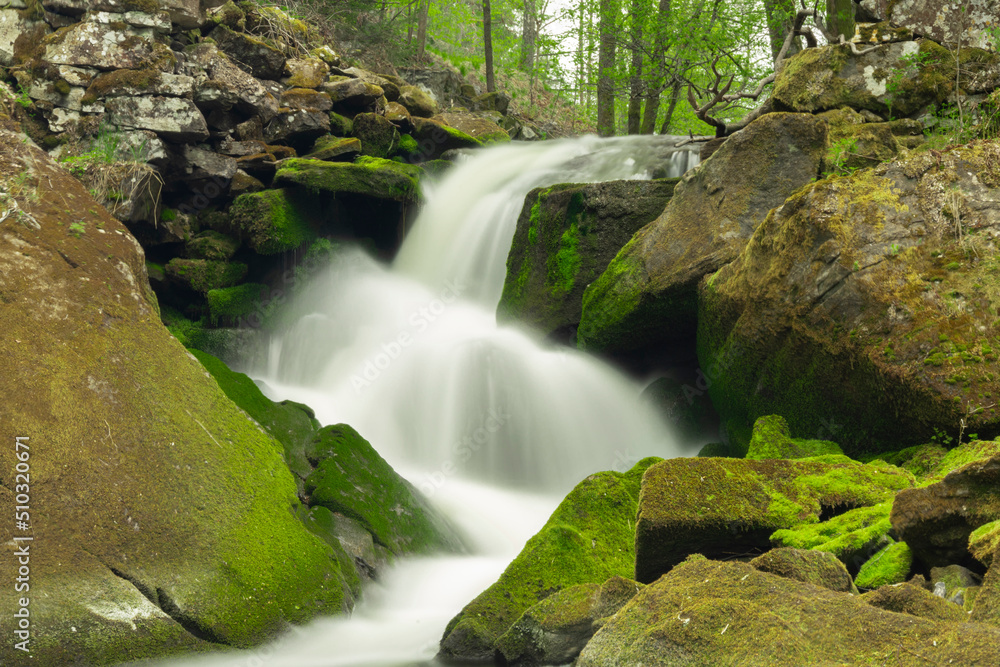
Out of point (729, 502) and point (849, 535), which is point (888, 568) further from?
point (729, 502)

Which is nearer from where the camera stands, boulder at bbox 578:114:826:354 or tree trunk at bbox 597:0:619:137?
boulder at bbox 578:114:826:354

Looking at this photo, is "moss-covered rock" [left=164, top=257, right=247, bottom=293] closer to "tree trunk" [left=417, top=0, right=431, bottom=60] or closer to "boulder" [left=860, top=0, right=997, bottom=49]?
"boulder" [left=860, top=0, right=997, bottom=49]

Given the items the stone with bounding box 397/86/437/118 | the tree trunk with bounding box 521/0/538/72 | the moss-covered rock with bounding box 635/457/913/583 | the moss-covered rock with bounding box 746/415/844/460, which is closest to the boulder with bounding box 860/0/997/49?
the moss-covered rock with bounding box 746/415/844/460

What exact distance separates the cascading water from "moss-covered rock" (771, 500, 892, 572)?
2262 millimetres

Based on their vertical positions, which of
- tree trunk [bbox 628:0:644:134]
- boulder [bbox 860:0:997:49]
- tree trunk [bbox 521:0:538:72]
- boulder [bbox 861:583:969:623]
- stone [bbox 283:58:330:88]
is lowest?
boulder [bbox 861:583:969:623]

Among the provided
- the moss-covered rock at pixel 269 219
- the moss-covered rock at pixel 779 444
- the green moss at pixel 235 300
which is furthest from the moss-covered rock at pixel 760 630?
the moss-covered rock at pixel 269 219

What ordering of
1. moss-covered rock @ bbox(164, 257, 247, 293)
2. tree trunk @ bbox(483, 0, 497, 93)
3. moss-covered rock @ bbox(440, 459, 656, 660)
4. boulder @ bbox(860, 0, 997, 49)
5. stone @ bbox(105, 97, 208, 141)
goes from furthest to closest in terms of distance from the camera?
tree trunk @ bbox(483, 0, 497, 93) < moss-covered rock @ bbox(164, 257, 247, 293) < stone @ bbox(105, 97, 208, 141) < boulder @ bbox(860, 0, 997, 49) < moss-covered rock @ bbox(440, 459, 656, 660)

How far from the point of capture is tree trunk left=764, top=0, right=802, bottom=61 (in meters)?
13.8

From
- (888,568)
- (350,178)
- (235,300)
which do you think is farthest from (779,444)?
(235,300)

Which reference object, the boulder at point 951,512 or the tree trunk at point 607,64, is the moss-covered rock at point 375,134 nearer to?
the tree trunk at point 607,64

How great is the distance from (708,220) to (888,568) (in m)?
5.10

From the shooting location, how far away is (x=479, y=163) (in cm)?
1398

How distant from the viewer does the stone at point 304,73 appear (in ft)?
44.4

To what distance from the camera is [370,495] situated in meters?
5.76
